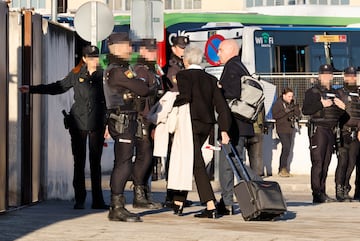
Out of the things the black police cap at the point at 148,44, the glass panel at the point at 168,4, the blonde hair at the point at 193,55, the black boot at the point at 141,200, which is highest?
the glass panel at the point at 168,4

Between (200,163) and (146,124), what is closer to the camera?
(200,163)

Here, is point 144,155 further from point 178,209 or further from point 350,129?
point 350,129

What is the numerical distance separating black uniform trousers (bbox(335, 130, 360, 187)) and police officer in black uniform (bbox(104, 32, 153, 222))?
567 cm

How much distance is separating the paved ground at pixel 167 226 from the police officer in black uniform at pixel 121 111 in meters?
0.31

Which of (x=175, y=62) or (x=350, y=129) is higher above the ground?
(x=175, y=62)

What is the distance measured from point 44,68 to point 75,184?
5.19 feet

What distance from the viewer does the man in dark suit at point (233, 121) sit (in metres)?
13.7

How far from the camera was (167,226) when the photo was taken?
1230 centimetres

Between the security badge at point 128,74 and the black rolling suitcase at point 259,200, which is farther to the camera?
the black rolling suitcase at point 259,200

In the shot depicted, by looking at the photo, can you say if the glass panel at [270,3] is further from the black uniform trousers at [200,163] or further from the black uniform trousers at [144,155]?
the black uniform trousers at [200,163]

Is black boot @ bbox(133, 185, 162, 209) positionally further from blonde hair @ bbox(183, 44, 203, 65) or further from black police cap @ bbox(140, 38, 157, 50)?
blonde hair @ bbox(183, 44, 203, 65)

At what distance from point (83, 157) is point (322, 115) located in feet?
12.5

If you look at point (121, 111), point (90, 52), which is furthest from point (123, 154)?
point (90, 52)

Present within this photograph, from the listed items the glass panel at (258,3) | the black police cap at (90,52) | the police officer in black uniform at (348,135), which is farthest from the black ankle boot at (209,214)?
the glass panel at (258,3)
